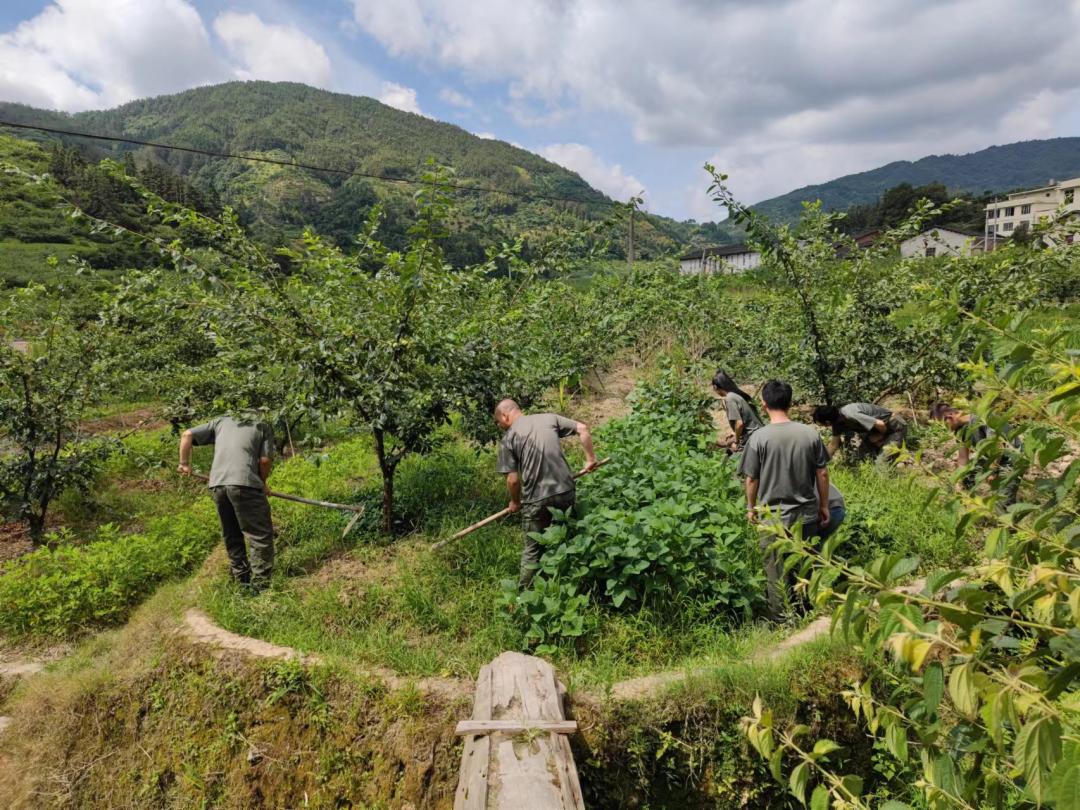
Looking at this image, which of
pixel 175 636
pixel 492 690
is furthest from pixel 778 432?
pixel 175 636

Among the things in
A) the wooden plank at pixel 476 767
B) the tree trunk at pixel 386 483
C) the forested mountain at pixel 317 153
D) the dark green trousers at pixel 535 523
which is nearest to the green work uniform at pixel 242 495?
the tree trunk at pixel 386 483

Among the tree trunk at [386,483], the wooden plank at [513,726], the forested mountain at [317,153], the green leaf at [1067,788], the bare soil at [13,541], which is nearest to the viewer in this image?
the green leaf at [1067,788]

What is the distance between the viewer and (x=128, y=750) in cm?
420

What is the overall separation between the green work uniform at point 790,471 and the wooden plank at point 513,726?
74.8 inches

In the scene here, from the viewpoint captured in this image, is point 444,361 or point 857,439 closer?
point 444,361

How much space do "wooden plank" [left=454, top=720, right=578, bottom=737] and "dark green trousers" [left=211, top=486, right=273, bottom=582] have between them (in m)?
3.06

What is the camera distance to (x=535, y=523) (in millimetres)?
4637

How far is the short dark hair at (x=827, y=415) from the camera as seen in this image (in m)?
6.45

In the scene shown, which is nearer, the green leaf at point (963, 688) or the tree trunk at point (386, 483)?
the green leaf at point (963, 688)

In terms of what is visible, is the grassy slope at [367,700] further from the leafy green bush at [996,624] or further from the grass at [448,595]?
the leafy green bush at [996,624]

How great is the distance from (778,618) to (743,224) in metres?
3.76

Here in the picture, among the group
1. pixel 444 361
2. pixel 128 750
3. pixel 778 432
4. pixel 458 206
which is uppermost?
pixel 458 206

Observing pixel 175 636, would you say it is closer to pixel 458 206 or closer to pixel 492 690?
pixel 492 690

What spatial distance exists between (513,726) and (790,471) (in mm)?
2488
